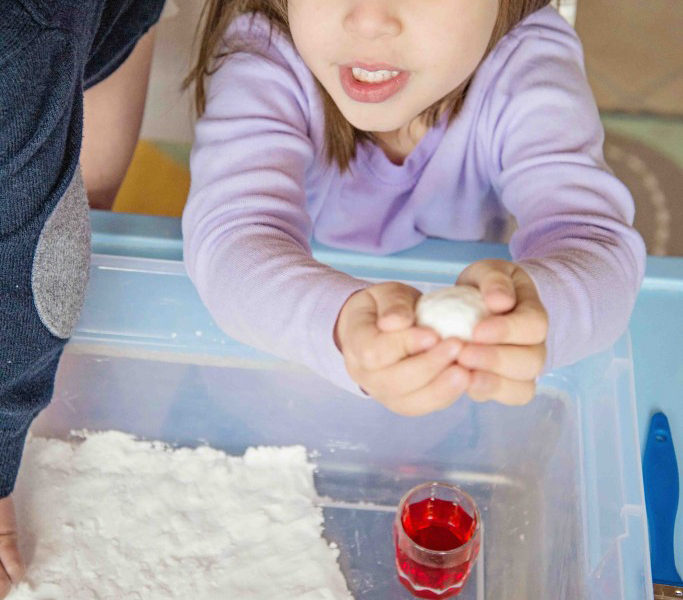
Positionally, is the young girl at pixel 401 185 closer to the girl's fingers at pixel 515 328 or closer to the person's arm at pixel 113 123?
the girl's fingers at pixel 515 328

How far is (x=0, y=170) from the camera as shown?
0.62 m

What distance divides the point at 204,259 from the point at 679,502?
1.31 feet

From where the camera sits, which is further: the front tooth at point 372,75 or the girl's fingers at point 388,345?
the front tooth at point 372,75

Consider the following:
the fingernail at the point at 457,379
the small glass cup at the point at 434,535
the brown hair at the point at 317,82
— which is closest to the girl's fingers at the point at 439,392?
the fingernail at the point at 457,379

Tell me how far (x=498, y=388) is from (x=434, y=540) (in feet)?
0.86

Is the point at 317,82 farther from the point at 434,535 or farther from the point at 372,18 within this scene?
the point at 434,535

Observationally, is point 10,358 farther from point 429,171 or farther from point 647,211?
point 647,211

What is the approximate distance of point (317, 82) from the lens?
797mm

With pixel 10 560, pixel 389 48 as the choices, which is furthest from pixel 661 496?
pixel 10 560

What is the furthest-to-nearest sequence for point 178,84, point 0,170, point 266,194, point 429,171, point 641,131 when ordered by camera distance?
1. point 641,131
2. point 178,84
3. point 429,171
4. point 266,194
5. point 0,170

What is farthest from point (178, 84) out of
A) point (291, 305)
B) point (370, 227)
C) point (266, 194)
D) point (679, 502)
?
point (679, 502)

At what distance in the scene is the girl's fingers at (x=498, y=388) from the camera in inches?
20.1

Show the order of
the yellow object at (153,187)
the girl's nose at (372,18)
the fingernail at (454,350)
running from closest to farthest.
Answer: the fingernail at (454,350) → the girl's nose at (372,18) → the yellow object at (153,187)

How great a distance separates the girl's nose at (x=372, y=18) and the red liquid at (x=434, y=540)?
365 mm
